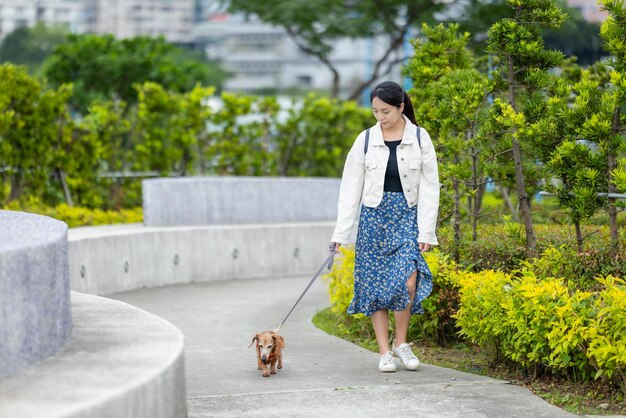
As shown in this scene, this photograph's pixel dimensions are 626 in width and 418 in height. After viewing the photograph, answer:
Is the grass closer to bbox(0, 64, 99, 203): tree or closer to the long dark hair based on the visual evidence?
the long dark hair

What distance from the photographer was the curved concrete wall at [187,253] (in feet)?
38.1

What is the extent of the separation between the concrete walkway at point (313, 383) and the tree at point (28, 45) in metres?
113

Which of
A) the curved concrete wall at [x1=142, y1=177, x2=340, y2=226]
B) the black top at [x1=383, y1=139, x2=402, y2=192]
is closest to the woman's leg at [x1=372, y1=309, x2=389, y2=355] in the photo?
the black top at [x1=383, y1=139, x2=402, y2=192]

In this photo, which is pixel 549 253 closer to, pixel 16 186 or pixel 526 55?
pixel 526 55

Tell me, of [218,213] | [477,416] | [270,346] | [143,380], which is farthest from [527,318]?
[218,213]

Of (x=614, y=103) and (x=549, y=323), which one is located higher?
(x=614, y=103)

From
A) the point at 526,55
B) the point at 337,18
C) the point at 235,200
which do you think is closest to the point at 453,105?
the point at 526,55

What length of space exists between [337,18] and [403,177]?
60.8ft

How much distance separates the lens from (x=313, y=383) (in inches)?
285

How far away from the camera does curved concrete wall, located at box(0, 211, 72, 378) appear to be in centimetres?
509

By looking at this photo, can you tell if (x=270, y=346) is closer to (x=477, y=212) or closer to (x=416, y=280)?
(x=416, y=280)

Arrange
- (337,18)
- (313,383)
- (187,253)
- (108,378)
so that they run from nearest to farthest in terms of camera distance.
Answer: (108,378) → (313,383) → (187,253) → (337,18)

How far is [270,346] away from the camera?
7.38 m

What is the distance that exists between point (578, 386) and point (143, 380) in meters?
2.89
